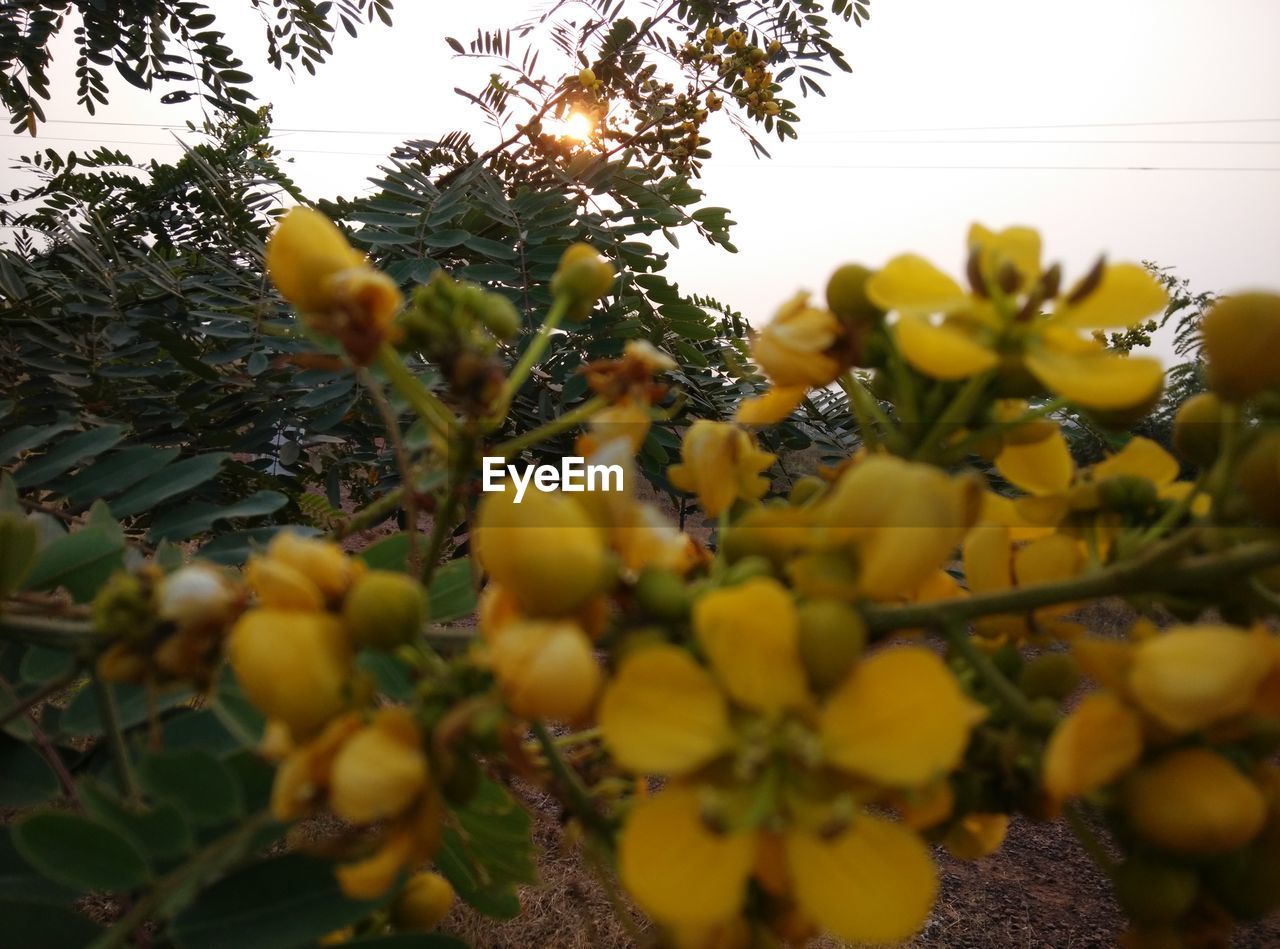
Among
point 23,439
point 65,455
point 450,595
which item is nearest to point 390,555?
point 450,595

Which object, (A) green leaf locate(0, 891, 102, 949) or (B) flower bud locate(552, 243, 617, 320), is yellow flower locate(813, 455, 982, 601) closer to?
(B) flower bud locate(552, 243, 617, 320)

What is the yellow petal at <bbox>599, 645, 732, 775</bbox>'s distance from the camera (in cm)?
41

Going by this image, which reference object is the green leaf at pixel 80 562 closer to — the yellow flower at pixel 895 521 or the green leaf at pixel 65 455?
the green leaf at pixel 65 455

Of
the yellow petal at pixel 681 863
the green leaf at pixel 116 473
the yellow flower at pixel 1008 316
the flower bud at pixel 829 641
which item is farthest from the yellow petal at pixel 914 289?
the green leaf at pixel 116 473

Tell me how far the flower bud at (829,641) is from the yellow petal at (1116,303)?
31 cm

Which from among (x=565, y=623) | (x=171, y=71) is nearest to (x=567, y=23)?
(x=171, y=71)

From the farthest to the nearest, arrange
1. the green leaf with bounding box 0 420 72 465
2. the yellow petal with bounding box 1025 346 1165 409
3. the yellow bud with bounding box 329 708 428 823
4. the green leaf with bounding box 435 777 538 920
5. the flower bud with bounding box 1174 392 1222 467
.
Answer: the green leaf with bounding box 0 420 72 465 < the green leaf with bounding box 435 777 538 920 < the flower bud with bounding box 1174 392 1222 467 < the yellow petal with bounding box 1025 346 1165 409 < the yellow bud with bounding box 329 708 428 823

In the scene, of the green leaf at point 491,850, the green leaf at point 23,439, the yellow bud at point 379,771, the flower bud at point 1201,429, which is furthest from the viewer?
the green leaf at point 23,439

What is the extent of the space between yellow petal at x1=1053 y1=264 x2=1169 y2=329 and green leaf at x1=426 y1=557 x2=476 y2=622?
1.79ft

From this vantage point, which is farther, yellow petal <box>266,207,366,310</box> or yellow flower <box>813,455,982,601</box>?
yellow petal <box>266,207,366,310</box>

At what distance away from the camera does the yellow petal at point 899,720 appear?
0.40m

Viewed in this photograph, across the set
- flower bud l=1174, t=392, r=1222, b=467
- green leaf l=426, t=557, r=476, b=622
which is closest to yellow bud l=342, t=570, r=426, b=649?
green leaf l=426, t=557, r=476, b=622

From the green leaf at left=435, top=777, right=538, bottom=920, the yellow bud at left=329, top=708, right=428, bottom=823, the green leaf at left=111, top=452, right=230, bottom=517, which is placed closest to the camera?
the yellow bud at left=329, top=708, right=428, bottom=823

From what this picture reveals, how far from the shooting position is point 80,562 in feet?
2.60
